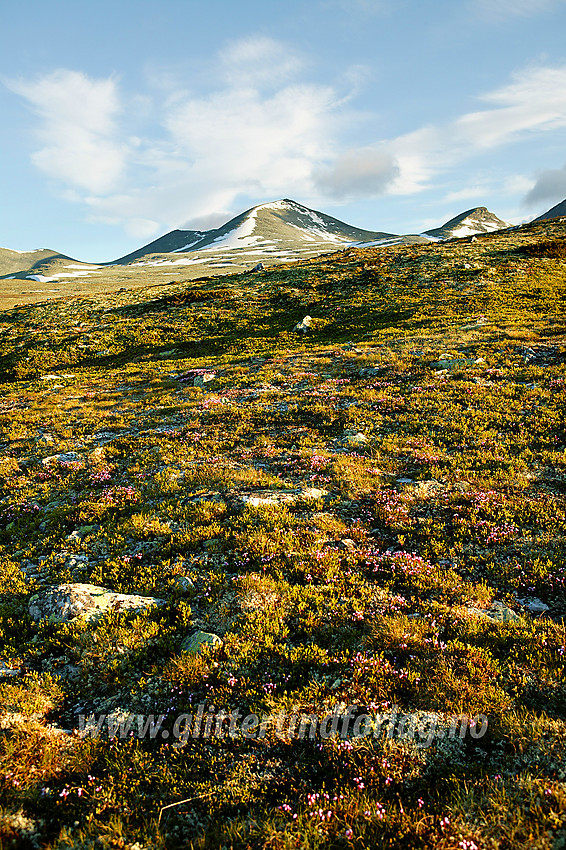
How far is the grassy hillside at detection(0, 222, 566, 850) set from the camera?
171 inches

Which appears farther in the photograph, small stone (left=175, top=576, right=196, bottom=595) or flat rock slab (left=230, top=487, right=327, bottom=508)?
flat rock slab (left=230, top=487, right=327, bottom=508)

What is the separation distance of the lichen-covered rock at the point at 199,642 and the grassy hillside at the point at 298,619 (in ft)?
0.15

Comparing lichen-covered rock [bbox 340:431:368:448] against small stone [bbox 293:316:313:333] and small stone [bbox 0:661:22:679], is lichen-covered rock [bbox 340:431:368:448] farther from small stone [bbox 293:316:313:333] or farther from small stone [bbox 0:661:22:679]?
small stone [bbox 293:316:313:333]

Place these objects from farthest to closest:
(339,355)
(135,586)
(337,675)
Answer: (339,355)
(135,586)
(337,675)

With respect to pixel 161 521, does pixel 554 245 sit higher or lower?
higher

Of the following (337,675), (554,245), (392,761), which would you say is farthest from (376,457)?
(554,245)

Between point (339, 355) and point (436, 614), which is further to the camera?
point (339, 355)

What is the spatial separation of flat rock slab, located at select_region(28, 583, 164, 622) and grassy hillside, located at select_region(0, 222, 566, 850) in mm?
143

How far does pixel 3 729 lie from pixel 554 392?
17.9 meters

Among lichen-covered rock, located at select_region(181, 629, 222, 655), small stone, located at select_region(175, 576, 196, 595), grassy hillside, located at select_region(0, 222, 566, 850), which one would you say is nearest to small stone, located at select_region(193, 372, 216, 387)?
grassy hillside, located at select_region(0, 222, 566, 850)

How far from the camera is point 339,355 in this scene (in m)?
24.8

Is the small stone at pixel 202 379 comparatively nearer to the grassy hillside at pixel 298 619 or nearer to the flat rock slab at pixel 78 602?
the grassy hillside at pixel 298 619

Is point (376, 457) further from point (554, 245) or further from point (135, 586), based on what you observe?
point (554, 245)

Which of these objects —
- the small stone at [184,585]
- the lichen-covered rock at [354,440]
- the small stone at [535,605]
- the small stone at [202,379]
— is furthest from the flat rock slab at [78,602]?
the small stone at [202,379]
